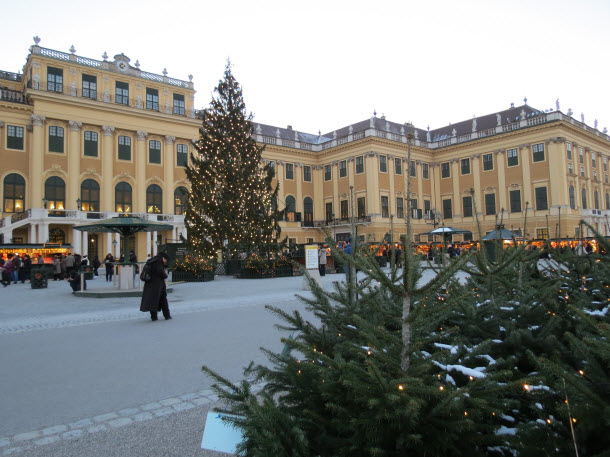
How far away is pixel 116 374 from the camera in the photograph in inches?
219

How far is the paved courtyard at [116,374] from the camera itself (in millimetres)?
3666

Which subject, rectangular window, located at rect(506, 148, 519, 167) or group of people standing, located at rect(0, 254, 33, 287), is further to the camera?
rectangular window, located at rect(506, 148, 519, 167)

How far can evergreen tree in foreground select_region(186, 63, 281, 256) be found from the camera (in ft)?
81.5

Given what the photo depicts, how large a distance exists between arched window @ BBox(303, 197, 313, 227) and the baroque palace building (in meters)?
0.14

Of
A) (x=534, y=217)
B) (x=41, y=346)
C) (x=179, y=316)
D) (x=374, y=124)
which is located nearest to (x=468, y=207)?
(x=534, y=217)

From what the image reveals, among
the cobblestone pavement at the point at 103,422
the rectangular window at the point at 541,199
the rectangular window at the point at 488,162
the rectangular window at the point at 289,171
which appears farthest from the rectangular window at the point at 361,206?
the cobblestone pavement at the point at 103,422

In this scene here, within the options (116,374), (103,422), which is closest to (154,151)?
(116,374)

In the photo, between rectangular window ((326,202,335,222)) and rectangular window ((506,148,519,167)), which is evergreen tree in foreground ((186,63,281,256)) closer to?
Result: rectangular window ((326,202,335,222))

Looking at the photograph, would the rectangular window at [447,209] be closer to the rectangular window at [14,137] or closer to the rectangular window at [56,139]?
the rectangular window at [56,139]

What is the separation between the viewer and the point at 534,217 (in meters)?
47.8

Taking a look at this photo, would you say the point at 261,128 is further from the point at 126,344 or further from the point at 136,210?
the point at 126,344

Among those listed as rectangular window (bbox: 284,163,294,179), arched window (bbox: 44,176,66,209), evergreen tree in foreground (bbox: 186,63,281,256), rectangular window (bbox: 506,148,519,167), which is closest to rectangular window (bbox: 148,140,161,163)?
arched window (bbox: 44,176,66,209)

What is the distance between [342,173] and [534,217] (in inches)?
889

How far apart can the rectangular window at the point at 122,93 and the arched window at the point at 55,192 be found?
417 inches
